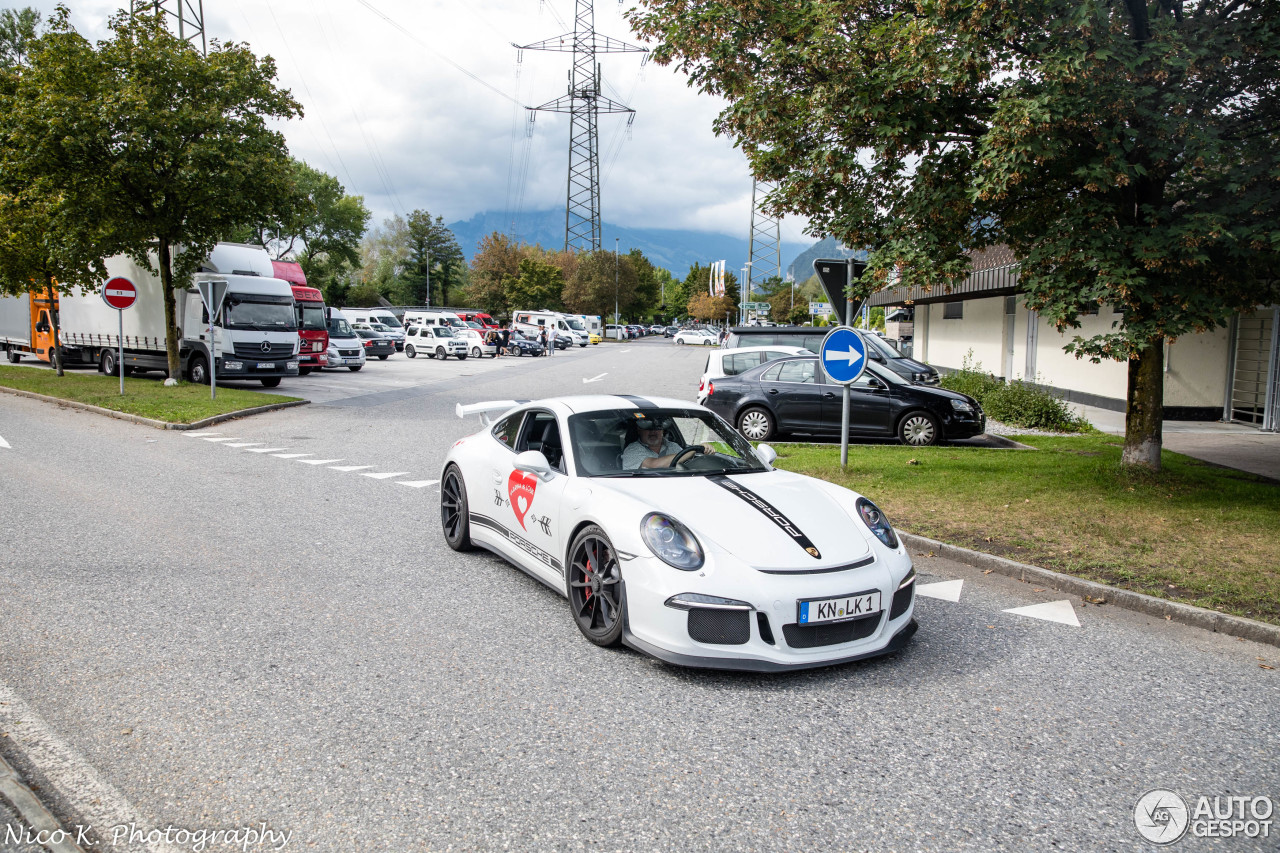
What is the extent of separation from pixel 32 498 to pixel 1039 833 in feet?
30.4

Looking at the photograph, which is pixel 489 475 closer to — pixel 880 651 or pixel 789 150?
pixel 880 651

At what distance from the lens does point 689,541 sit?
4.23m

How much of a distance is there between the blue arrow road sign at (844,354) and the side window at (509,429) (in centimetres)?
415

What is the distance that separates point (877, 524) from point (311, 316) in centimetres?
2656

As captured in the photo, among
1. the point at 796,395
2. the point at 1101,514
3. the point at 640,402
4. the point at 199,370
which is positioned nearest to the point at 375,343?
the point at 199,370

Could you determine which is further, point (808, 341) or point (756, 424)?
point (808, 341)

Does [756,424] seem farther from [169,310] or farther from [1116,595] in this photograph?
[169,310]

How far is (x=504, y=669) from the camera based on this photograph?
4219 mm

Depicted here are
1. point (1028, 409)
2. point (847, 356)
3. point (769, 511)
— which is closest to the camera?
point (769, 511)

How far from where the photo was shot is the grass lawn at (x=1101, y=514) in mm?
5879

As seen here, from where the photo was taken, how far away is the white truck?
20.6m

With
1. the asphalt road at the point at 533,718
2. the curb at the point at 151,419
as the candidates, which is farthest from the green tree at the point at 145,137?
the asphalt road at the point at 533,718

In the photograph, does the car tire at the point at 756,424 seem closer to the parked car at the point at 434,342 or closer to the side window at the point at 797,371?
the side window at the point at 797,371

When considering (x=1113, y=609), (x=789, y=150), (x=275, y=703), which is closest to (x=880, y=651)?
(x=1113, y=609)
